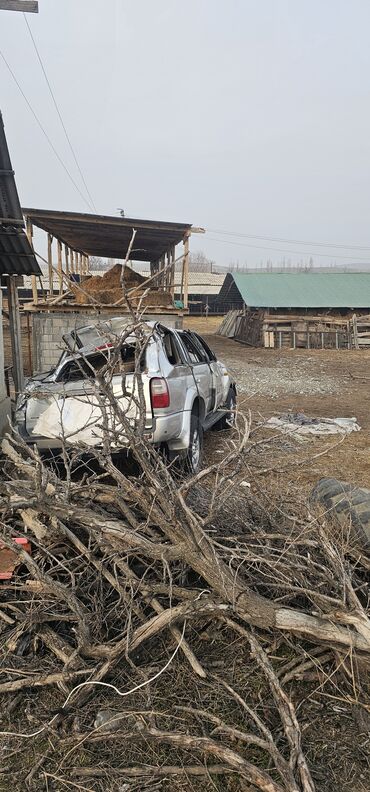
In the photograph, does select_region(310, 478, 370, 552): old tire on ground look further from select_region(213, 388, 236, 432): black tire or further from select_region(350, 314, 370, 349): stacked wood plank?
select_region(350, 314, 370, 349): stacked wood plank

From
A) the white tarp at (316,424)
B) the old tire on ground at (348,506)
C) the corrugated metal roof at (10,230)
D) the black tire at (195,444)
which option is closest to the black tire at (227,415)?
the white tarp at (316,424)

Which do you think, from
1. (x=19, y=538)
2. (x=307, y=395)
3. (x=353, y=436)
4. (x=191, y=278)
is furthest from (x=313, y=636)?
(x=191, y=278)

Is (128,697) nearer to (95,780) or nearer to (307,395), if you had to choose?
(95,780)

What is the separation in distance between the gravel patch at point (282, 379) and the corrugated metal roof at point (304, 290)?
9591 millimetres

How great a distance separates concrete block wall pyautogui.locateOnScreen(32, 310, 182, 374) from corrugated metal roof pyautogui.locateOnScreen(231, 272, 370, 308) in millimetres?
15671

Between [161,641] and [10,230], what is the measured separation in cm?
623

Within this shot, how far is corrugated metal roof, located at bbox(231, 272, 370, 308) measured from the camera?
29062 mm

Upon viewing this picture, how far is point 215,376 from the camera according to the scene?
→ 7453 millimetres

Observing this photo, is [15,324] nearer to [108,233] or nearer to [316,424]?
[316,424]

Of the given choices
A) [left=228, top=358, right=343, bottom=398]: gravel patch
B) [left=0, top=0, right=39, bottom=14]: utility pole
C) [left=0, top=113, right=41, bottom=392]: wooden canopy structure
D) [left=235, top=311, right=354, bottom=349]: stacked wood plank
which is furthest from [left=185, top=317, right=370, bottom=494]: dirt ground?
[left=0, top=0, right=39, bottom=14]: utility pole

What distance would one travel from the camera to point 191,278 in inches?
1991

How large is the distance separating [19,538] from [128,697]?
1.14m

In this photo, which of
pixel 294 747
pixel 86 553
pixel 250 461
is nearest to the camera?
pixel 294 747

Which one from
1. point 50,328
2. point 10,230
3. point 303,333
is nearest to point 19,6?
point 10,230
